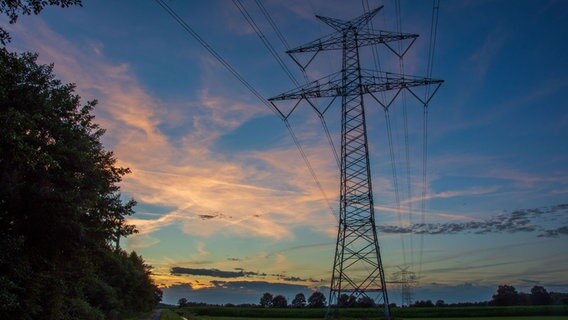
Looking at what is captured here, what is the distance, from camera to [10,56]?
15.5 meters

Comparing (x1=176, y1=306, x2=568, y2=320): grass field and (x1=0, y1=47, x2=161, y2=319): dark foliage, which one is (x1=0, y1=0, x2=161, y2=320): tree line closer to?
(x1=0, y1=47, x2=161, y2=319): dark foliage

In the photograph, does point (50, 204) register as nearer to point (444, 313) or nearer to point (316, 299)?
point (444, 313)

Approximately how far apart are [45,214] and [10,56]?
10824 millimetres

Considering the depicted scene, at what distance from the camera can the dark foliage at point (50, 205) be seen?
21828 mm

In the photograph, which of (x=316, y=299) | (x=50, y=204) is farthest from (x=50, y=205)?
(x=316, y=299)

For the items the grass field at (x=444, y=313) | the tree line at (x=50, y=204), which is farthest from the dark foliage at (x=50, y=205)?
the grass field at (x=444, y=313)

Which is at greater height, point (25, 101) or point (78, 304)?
point (25, 101)

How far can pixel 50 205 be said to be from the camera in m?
23.5

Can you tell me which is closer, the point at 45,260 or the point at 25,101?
the point at 25,101

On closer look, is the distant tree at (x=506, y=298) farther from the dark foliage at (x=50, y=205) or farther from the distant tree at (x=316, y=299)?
the dark foliage at (x=50, y=205)

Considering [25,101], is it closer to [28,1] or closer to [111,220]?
[111,220]

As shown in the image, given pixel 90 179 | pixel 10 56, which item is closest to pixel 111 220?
pixel 90 179

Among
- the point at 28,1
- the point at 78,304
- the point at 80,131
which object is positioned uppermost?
the point at 80,131

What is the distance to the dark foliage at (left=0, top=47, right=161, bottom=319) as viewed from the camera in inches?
859
